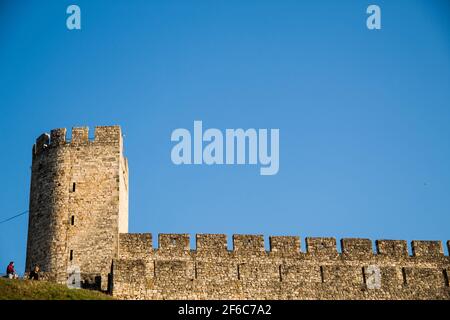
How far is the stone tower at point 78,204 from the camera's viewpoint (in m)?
41.1

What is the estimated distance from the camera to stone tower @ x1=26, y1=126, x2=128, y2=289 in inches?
1619

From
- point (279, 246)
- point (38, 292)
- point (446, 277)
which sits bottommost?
point (38, 292)

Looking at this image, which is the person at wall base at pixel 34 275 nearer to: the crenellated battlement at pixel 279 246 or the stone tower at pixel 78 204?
the stone tower at pixel 78 204

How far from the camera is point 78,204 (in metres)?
42.2

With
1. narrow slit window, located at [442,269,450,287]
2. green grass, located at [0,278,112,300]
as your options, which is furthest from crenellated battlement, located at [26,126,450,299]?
green grass, located at [0,278,112,300]

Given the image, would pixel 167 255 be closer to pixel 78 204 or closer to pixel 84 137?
pixel 78 204

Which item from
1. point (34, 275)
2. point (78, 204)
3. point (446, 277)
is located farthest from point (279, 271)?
point (34, 275)

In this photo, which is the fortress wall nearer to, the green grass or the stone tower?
the stone tower

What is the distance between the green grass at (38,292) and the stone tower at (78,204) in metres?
3.02

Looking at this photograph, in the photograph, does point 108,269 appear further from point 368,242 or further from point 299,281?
point 368,242

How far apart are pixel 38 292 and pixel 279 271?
11470 mm

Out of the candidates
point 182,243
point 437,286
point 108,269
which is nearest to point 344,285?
point 437,286

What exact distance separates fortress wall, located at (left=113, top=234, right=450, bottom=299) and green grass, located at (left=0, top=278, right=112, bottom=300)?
259cm
